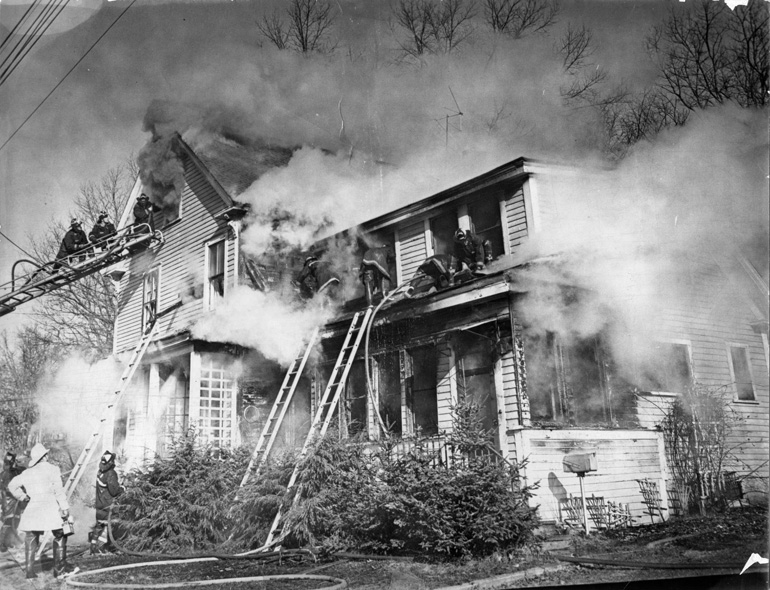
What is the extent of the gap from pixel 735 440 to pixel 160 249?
43.3ft

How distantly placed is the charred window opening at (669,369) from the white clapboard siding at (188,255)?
9210mm

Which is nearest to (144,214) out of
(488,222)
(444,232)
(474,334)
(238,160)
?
(238,160)

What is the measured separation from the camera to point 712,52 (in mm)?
9109

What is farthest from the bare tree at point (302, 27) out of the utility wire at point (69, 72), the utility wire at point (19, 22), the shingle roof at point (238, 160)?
the shingle roof at point (238, 160)

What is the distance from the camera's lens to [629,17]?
30.0 ft

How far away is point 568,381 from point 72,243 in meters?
9.37

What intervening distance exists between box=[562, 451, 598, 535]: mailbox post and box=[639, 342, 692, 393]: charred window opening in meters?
1.81

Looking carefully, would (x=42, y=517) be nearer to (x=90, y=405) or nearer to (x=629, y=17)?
(x=90, y=405)

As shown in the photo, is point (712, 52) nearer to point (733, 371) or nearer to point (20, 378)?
point (733, 371)

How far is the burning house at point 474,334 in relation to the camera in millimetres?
9102

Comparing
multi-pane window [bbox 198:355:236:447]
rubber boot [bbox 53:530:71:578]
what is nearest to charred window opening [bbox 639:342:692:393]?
multi-pane window [bbox 198:355:236:447]

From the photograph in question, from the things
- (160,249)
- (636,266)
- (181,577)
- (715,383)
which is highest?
(160,249)

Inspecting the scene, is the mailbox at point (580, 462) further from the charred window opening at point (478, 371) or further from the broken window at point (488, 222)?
the broken window at point (488, 222)

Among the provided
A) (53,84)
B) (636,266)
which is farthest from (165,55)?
(636,266)
